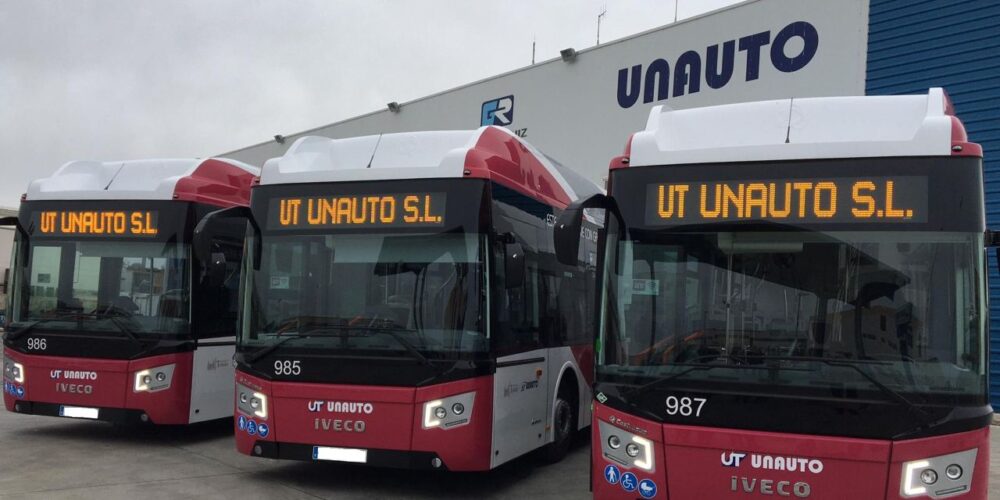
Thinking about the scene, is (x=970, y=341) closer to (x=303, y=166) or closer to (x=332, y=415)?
(x=332, y=415)

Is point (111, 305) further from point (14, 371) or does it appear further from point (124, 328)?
point (14, 371)

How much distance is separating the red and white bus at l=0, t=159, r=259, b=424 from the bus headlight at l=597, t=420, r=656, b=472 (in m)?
5.15

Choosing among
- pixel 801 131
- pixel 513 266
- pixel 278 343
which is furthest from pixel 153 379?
pixel 801 131

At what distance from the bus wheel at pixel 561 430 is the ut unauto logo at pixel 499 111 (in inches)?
540

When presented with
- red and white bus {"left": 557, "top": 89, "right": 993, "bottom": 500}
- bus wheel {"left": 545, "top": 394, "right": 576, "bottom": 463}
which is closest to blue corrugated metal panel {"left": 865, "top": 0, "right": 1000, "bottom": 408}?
bus wheel {"left": 545, "top": 394, "right": 576, "bottom": 463}

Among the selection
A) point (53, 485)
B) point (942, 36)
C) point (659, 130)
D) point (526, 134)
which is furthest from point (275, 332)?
point (526, 134)

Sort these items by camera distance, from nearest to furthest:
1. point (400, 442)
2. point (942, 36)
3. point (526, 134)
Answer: point (400, 442) → point (942, 36) → point (526, 134)

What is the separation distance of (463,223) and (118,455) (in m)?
4.66

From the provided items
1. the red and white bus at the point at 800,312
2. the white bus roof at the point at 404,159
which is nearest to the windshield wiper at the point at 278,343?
the white bus roof at the point at 404,159

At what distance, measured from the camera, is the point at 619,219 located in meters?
5.62

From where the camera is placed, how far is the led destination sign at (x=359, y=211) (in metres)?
7.11

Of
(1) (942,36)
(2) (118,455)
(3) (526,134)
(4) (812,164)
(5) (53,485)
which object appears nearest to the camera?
(4) (812,164)

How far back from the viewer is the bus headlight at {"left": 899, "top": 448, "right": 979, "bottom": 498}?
4.80 m

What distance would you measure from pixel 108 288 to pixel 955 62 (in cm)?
1304
